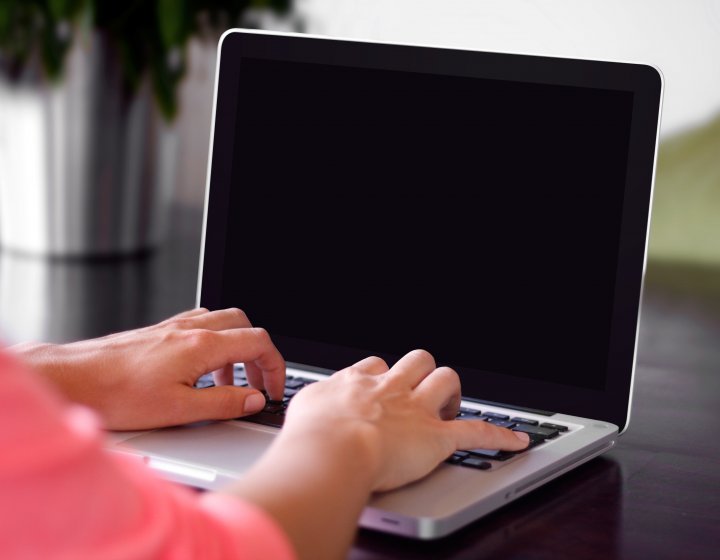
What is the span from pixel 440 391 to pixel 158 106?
1.55m

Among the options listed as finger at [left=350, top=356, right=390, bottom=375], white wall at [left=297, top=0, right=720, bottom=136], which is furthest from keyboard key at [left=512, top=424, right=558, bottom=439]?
white wall at [left=297, top=0, right=720, bottom=136]

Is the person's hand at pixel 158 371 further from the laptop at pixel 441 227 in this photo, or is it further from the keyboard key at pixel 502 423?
the keyboard key at pixel 502 423

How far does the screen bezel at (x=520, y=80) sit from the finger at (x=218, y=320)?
7cm

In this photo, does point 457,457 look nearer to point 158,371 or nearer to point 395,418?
point 395,418

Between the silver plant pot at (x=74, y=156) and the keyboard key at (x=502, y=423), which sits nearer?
the keyboard key at (x=502, y=423)

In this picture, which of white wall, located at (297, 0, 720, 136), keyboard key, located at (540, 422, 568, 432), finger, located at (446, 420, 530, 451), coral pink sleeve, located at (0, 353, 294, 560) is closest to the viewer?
coral pink sleeve, located at (0, 353, 294, 560)

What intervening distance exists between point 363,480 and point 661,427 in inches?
18.3

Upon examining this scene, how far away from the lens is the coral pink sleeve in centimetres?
35

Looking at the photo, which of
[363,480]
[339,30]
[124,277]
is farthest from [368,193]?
[339,30]

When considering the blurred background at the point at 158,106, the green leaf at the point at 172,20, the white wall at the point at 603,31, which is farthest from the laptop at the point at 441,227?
the green leaf at the point at 172,20

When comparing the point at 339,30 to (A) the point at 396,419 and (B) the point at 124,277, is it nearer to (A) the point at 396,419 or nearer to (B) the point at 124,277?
(B) the point at 124,277

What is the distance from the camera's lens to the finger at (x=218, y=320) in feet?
2.96

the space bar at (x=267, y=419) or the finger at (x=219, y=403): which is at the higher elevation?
the finger at (x=219, y=403)

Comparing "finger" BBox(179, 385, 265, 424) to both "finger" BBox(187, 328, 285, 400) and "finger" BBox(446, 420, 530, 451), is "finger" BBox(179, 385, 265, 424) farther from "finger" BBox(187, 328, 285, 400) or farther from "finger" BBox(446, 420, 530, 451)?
"finger" BBox(446, 420, 530, 451)
